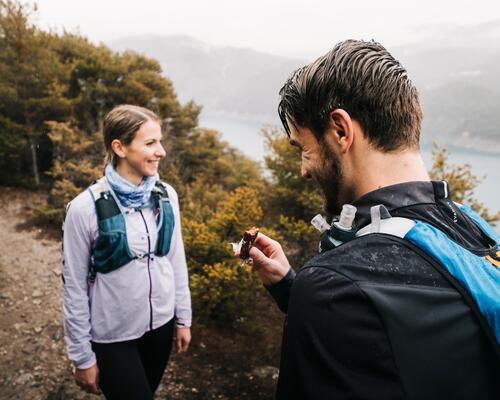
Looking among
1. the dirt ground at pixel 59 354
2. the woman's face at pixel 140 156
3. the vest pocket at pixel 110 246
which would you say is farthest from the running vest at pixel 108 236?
the dirt ground at pixel 59 354

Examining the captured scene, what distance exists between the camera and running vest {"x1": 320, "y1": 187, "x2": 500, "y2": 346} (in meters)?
0.88

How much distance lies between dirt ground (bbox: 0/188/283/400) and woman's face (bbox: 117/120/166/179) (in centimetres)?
275

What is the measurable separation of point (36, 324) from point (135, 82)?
10.9m

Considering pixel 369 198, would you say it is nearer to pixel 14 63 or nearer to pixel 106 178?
pixel 106 178

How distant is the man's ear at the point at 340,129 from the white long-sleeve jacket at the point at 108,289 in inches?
66.9

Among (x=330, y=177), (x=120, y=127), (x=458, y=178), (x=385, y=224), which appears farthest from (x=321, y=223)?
(x=458, y=178)

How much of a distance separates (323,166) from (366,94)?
0.27 metres

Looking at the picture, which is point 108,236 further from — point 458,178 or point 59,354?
point 458,178

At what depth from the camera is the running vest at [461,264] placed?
879 millimetres

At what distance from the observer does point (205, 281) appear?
189 inches

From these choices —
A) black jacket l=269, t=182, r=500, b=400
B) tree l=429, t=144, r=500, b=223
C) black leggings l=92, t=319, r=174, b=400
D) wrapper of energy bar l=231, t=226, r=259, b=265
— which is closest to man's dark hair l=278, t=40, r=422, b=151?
black jacket l=269, t=182, r=500, b=400

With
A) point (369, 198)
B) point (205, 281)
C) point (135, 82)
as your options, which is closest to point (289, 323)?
point (369, 198)

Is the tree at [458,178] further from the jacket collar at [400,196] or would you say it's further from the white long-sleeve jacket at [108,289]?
the jacket collar at [400,196]

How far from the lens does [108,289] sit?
94.4 inches
